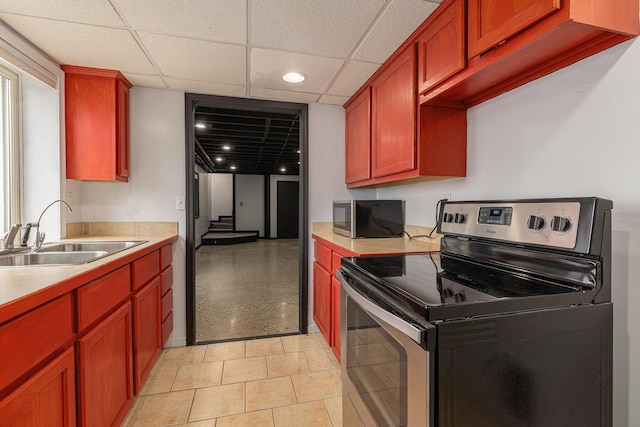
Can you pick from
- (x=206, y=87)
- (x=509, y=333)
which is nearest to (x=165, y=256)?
(x=206, y=87)

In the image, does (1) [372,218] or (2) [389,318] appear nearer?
(2) [389,318]

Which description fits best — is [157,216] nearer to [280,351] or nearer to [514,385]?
[280,351]

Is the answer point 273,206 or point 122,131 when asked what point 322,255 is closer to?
point 122,131

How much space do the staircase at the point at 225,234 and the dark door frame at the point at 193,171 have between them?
6238 mm

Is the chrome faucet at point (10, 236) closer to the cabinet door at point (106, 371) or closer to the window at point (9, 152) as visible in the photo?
the window at point (9, 152)

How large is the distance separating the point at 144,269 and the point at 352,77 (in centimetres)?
191

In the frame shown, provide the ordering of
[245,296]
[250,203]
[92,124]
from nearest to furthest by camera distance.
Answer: [92,124] → [245,296] → [250,203]

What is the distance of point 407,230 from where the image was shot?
7.91ft

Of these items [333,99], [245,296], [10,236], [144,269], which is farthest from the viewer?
[245,296]

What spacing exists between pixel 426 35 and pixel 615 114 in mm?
924

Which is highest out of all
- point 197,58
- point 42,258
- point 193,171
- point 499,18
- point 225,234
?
point 197,58

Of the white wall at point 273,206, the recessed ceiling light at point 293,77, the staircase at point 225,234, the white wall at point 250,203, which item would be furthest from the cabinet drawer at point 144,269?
the white wall at point 250,203

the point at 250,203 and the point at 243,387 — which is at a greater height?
the point at 250,203

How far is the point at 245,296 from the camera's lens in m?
3.78
